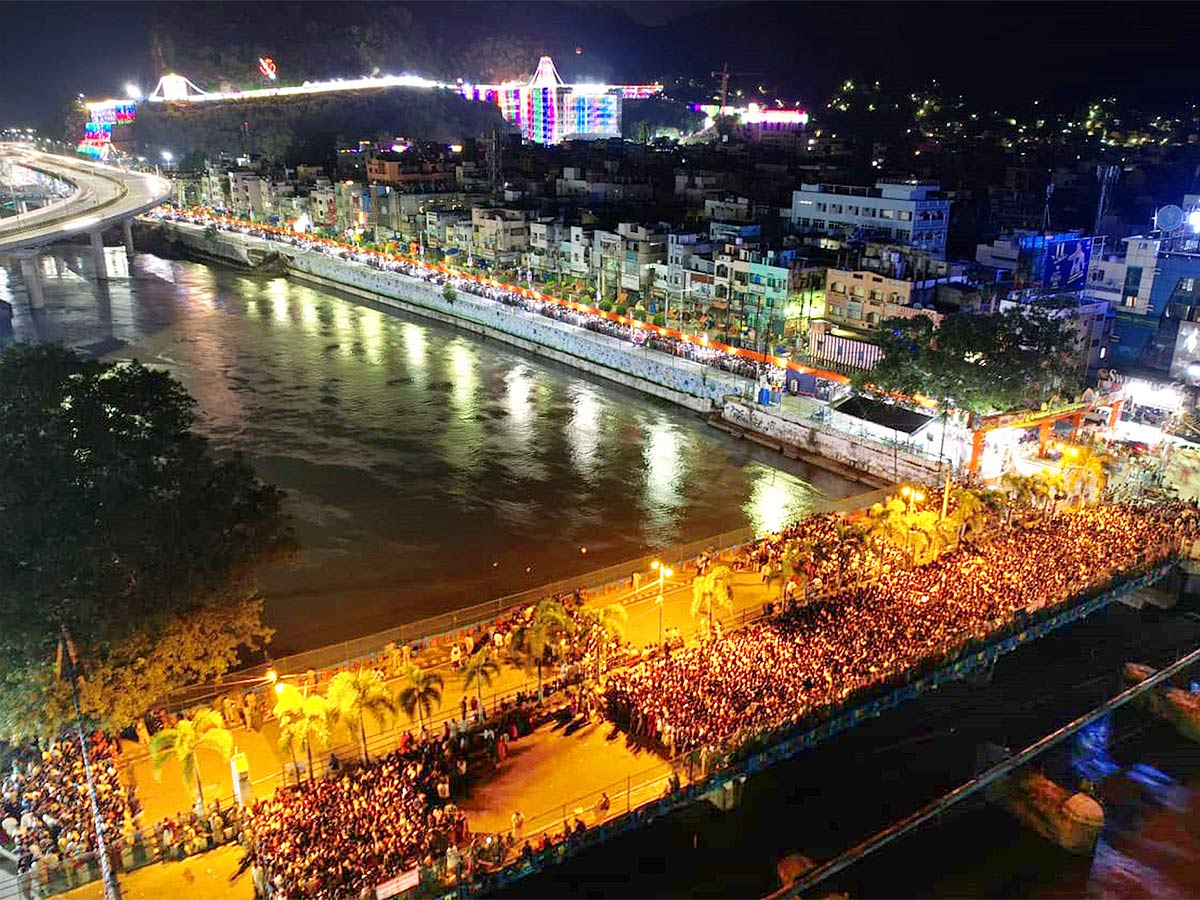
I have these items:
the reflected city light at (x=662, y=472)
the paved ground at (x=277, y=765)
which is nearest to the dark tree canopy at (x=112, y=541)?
the paved ground at (x=277, y=765)

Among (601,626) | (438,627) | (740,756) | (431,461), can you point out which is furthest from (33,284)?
(740,756)

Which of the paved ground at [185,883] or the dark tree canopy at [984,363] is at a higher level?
the dark tree canopy at [984,363]

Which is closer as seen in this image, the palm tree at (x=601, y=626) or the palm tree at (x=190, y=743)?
the palm tree at (x=190, y=743)

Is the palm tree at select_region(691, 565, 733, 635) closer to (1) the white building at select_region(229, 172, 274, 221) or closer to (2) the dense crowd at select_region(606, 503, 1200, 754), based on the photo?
(2) the dense crowd at select_region(606, 503, 1200, 754)

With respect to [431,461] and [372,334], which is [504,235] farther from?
→ [431,461]

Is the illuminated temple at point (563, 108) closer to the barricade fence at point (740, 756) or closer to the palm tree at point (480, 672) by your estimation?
the barricade fence at point (740, 756)

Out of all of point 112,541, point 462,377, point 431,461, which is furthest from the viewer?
point 462,377

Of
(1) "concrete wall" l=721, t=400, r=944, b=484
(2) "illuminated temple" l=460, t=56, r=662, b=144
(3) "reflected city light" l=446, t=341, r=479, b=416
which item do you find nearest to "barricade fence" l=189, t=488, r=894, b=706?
(1) "concrete wall" l=721, t=400, r=944, b=484
